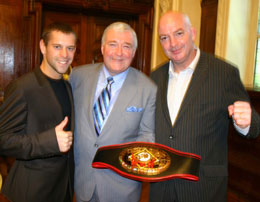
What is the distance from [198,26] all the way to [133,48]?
2293 mm

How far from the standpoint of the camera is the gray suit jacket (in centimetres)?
156

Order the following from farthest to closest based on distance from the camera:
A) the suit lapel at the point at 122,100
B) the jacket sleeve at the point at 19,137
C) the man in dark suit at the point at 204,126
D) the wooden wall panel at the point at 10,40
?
1. the wooden wall panel at the point at 10,40
2. the suit lapel at the point at 122,100
3. the man in dark suit at the point at 204,126
4. the jacket sleeve at the point at 19,137

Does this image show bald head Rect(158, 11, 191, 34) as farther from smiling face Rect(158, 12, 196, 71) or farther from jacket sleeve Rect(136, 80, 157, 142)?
jacket sleeve Rect(136, 80, 157, 142)

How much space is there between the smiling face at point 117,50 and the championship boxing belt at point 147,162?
577mm

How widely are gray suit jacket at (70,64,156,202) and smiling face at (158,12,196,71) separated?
254 mm

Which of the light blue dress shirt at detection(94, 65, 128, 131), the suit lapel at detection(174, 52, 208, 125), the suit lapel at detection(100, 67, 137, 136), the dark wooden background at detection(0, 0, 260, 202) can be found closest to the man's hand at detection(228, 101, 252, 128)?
the suit lapel at detection(174, 52, 208, 125)

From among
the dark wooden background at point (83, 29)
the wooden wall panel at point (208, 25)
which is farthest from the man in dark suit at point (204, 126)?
the wooden wall panel at point (208, 25)

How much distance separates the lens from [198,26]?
12.1 ft

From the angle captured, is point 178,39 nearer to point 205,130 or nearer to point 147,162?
point 205,130

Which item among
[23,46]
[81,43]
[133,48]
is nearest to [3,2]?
[23,46]

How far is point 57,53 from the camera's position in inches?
60.1

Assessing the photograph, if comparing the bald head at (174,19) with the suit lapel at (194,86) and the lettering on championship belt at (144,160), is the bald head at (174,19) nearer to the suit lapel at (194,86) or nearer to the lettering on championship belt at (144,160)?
the suit lapel at (194,86)

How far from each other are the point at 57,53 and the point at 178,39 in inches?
31.3

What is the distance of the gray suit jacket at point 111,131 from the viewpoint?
1.56 m
